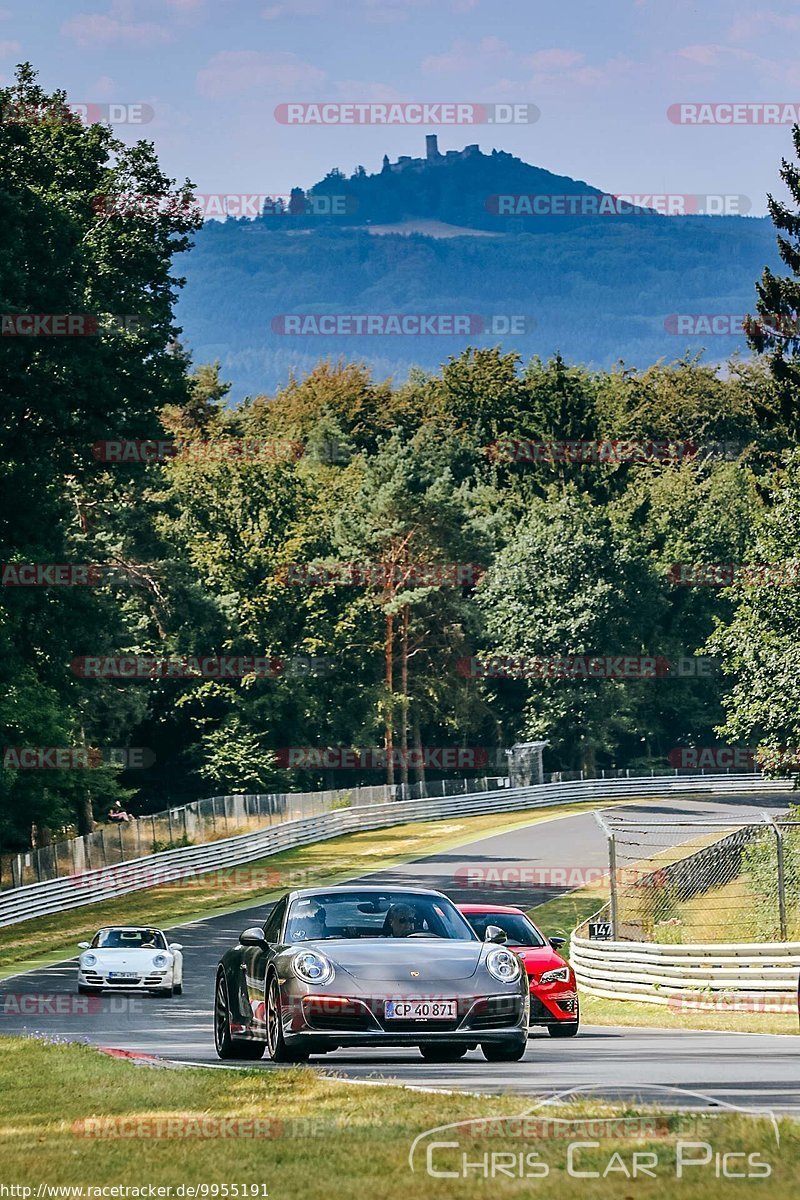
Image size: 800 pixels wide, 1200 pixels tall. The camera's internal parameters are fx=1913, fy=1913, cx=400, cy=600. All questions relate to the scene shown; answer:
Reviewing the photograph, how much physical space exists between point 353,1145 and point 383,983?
161 inches

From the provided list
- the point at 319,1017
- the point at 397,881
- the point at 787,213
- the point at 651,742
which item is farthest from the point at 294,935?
Answer: the point at 651,742

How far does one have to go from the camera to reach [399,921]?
539 inches

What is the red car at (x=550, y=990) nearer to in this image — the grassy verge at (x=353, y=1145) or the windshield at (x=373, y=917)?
the windshield at (x=373, y=917)

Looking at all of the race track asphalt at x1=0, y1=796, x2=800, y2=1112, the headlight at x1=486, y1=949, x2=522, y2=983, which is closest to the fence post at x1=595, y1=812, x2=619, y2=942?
the race track asphalt at x1=0, y1=796, x2=800, y2=1112

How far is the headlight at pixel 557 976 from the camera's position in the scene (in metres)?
19.8

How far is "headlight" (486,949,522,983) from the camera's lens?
1285 cm

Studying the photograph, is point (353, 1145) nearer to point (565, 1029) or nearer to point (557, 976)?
point (565, 1029)

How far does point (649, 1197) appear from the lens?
22.5 feet

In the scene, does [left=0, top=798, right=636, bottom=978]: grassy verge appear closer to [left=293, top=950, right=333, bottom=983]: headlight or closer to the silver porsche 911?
the silver porsche 911

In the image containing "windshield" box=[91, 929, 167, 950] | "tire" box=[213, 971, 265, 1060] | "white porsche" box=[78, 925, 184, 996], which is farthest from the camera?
"windshield" box=[91, 929, 167, 950]

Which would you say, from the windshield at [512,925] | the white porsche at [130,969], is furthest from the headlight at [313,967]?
the white porsche at [130,969]

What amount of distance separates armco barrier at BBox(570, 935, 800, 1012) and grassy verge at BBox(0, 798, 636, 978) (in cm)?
1378

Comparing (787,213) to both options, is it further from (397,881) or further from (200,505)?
(200,505)

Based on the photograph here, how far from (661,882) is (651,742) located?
218 feet
